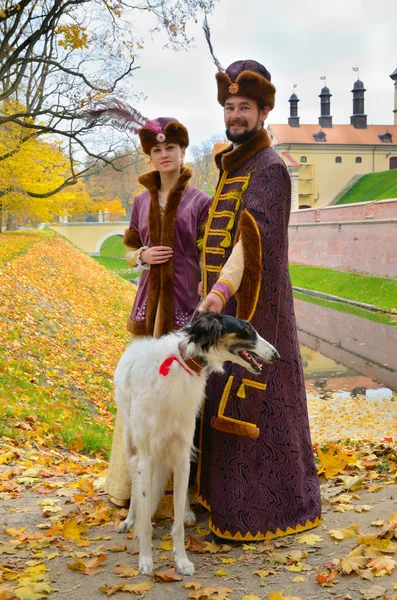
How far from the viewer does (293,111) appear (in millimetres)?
71125

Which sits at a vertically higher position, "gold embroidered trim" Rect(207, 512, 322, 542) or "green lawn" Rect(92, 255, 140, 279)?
"green lawn" Rect(92, 255, 140, 279)

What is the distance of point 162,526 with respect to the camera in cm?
439

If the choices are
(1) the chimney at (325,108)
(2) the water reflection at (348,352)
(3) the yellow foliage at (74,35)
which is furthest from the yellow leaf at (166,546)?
(1) the chimney at (325,108)

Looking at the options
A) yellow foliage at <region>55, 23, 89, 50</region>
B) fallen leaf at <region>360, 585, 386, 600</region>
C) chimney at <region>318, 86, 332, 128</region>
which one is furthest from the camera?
chimney at <region>318, 86, 332, 128</region>

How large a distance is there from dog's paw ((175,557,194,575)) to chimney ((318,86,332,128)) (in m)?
70.7

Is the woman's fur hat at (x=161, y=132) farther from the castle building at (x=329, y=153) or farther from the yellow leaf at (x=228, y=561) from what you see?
the castle building at (x=329, y=153)

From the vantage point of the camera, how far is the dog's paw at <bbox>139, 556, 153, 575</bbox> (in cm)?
367

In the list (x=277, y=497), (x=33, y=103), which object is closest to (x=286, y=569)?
(x=277, y=497)

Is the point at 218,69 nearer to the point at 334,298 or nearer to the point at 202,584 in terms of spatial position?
the point at 202,584

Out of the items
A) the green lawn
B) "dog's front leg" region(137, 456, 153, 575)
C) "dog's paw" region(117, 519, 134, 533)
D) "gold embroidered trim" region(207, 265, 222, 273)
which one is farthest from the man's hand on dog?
the green lawn

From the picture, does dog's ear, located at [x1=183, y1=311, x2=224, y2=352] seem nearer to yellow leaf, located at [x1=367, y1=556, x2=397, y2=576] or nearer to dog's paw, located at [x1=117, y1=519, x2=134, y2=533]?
yellow leaf, located at [x1=367, y1=556, x2=397, y2=576]

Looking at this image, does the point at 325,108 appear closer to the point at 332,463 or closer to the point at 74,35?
the point at 74,35

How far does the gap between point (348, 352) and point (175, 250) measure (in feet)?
50.2

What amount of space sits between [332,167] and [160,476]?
216 feet
